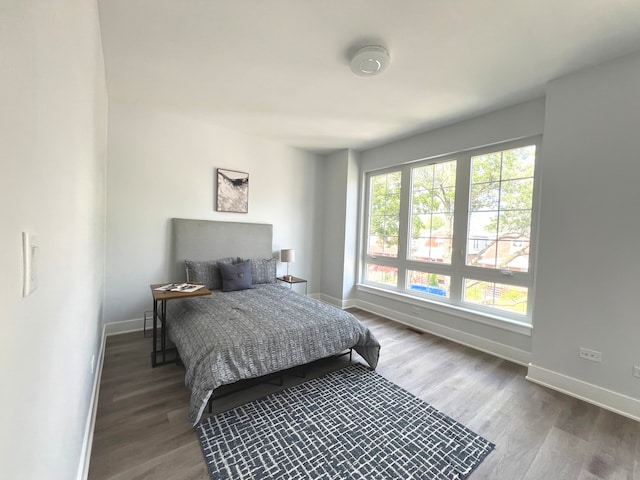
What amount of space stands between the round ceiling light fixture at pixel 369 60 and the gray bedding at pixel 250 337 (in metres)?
2.19

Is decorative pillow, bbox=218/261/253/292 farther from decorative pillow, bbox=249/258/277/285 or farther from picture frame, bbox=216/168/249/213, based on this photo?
picture frame, bbox=216/168/249/213

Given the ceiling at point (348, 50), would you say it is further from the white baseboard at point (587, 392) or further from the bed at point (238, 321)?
the white baseboard at point (587, 392)

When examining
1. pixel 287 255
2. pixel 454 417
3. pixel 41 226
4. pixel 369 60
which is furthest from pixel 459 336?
pixel 41 226

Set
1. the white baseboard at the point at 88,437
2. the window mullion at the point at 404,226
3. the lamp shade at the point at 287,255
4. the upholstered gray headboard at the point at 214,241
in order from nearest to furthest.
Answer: the white baseboard at the point at 88,437 → the upholstered gray headboard at the point at 214,241 → the window mullion at the point at 404,226 → the lamp shade at the point at 287,255

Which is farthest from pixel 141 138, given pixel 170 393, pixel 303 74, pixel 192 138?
pixel 170 393

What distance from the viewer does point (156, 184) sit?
11.7 feet

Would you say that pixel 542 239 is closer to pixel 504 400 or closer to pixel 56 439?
pixel 504 400

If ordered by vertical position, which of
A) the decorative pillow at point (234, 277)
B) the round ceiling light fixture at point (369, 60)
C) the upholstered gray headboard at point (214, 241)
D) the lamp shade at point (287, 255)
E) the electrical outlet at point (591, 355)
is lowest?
the electrical outlet at point (591, 355)

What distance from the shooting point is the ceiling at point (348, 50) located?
5.95 feet


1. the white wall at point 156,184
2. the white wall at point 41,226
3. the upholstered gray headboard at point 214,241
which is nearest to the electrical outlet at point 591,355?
the white wall at point 41,226

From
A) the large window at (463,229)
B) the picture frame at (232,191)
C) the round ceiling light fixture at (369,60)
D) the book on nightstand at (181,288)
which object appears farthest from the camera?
the picture frame at (232,191)

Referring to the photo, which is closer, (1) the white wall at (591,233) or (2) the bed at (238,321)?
(2) the bed at (238,321)

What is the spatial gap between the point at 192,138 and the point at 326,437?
12.3 ft

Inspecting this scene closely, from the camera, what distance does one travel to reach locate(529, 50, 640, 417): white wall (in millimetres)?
2193
